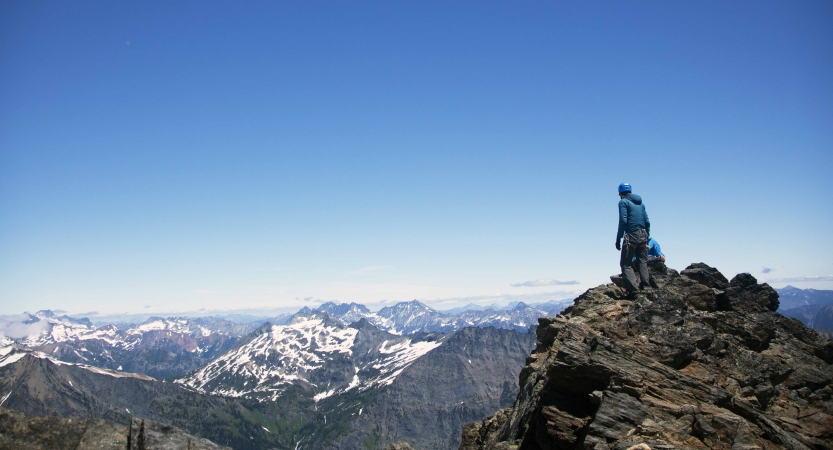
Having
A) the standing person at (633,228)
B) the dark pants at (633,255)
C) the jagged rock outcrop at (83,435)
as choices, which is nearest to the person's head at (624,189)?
the standing person at (633,228)

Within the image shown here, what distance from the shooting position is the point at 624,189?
2639 cm

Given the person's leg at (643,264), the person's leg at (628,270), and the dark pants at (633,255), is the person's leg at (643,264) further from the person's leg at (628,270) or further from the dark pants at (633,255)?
the person's leg at (628,270)

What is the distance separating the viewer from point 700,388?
18.3 meters

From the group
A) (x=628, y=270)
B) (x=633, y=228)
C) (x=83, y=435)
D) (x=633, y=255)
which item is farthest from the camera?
(x=628, y=270)

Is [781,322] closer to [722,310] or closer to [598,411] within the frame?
[722,310]

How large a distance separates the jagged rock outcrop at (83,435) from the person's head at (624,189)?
24.4 meters

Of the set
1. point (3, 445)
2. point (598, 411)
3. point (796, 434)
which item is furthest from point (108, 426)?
point (796, 434)

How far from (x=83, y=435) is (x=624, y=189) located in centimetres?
2746

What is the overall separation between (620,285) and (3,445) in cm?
3432

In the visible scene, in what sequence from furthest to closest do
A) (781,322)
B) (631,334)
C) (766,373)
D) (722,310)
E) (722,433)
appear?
(722,310)
(781,322)
(631,334)
(766,373)
(722,433)

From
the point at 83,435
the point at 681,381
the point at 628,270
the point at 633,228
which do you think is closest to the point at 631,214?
the point at 633,228

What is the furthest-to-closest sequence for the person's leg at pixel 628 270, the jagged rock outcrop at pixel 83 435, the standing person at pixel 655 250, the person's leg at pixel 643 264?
the standing person at pixel 655 250 < the person's leg at pixel 628 270 < the person's leg at pixel 643 264 < the jagged rock outcrop at pixel 83 435

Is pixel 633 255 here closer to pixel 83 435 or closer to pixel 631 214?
pixel 631 214

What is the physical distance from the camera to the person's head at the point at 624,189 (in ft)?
86.1
